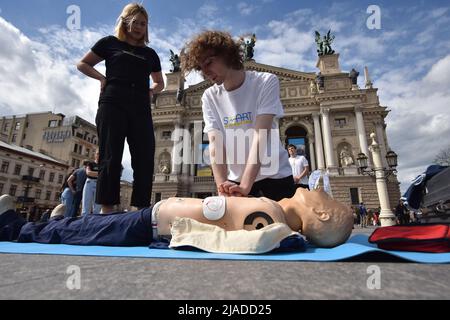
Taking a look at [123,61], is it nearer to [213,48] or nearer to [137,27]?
[137,27]

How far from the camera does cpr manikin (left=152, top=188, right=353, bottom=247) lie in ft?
4.58

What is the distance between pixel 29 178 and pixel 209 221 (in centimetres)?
3065

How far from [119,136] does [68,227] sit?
0.88 meters

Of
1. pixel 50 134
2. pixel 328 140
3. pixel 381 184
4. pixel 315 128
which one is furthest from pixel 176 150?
pixel 50 134

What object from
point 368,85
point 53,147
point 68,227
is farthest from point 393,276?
point 53,147

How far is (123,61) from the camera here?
2.41 metres

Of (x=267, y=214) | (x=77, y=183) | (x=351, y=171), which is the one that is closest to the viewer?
(x=267, y=214)

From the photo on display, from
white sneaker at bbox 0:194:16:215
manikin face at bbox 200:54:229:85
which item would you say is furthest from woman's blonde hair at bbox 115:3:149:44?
white sneaker at bbox 0:194:16:215

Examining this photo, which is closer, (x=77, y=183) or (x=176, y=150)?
(x=77, y=183)

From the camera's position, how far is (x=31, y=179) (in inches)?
986

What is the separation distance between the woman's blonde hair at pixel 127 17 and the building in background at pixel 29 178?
28.5 m

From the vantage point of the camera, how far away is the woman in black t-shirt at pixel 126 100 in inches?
89.6

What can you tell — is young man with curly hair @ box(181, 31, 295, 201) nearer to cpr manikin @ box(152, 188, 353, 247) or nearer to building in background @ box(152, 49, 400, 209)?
cpr manikin @ box(152, 188, 353, 247)

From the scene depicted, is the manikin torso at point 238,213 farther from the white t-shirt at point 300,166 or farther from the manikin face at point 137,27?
the white t-shirt at point 300,166
